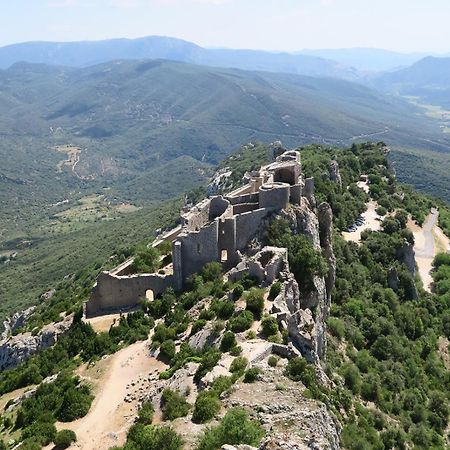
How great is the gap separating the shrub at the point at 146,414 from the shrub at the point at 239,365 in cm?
428

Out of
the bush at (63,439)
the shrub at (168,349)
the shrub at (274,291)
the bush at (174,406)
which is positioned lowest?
the bush at (63,439)

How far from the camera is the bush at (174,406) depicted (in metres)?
25.0

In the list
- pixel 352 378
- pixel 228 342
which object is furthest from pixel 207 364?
pixel 352 378

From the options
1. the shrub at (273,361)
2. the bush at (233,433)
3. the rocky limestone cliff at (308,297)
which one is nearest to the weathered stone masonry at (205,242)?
the rocky limestone cliff at (308,297)

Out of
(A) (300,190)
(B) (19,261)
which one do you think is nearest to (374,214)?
(A) (300,190)

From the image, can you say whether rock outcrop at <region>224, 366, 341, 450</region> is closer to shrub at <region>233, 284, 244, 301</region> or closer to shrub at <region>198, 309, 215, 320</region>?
shrub at <region>198, 309, 215, 320</region>

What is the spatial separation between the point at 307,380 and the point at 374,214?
174 ft

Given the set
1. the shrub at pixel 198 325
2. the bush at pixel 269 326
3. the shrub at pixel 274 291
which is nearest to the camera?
the bush at pixel 269 326

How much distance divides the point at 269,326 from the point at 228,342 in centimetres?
244

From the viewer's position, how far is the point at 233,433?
808 inches

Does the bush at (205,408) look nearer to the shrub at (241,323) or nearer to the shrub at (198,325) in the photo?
the shrub at (241,323)

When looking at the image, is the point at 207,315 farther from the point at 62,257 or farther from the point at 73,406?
the point at 62,257

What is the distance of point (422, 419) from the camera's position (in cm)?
4297

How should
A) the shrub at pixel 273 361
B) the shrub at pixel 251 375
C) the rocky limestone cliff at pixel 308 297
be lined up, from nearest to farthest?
the shrub at pixel 251 375
the shrub at pixel 273 361
the rocky limestone cliff at pixel 308 297
